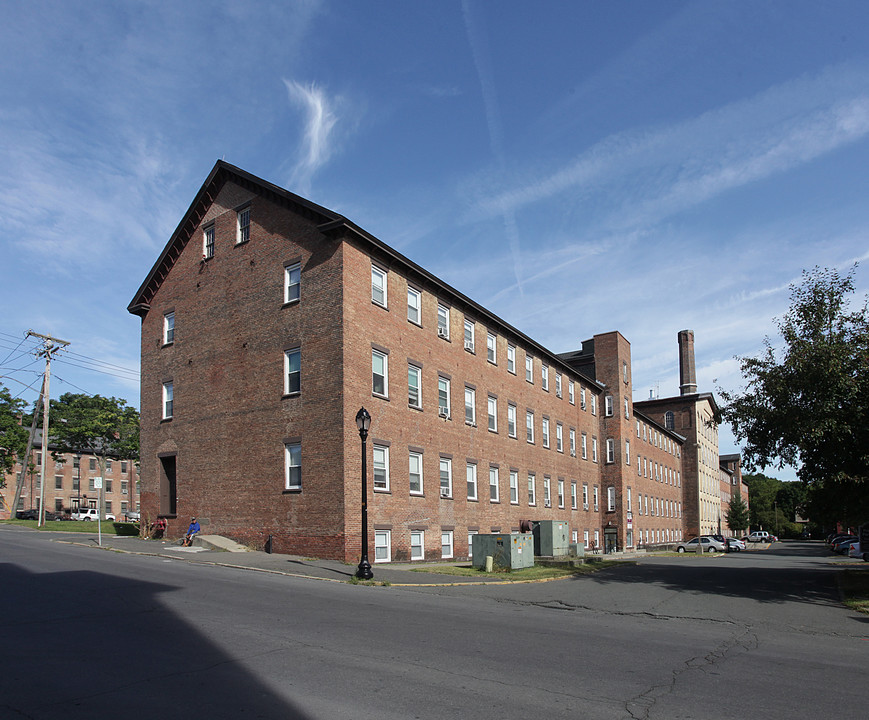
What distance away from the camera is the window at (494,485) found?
35747mm

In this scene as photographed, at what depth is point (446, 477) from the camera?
1225 inches

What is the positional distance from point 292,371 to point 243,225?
7480 millimetres

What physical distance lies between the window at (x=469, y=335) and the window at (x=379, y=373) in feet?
25.9

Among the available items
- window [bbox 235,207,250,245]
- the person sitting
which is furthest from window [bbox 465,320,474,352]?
the person sitting

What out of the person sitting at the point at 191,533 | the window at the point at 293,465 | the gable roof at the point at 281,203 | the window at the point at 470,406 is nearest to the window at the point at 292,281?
the gable roof at the point at 281,203

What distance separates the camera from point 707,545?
58.5 meters

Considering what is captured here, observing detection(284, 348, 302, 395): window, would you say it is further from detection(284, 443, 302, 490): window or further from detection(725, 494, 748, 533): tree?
detection(725, 494, 748, 533): tree

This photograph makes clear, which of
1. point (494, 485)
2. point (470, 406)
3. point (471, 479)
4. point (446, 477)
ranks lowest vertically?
point (494, 485)

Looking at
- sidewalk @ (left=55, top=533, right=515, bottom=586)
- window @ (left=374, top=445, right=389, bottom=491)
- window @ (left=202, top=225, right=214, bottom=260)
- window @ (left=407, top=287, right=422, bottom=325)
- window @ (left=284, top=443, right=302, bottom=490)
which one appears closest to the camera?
sidewalk @ (left=55, top=533, right=515, bottom=586)

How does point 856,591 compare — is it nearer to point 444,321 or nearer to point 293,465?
point 293,465

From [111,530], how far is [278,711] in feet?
110

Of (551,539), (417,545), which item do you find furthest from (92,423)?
(551,539)

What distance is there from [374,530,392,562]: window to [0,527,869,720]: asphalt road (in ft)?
27.3

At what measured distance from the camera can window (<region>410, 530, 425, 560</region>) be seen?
27594 mm
